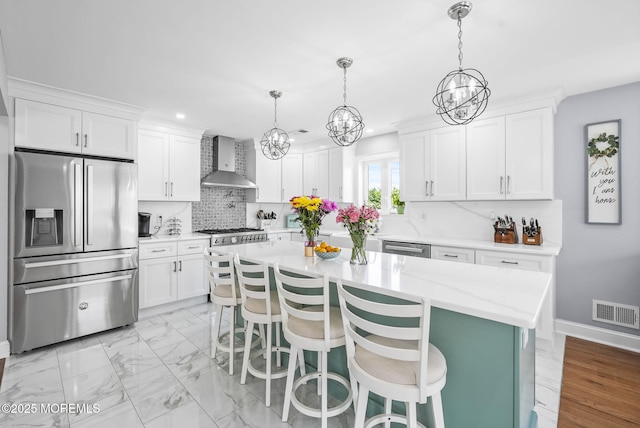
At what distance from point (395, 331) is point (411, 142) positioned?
3329 millimetres

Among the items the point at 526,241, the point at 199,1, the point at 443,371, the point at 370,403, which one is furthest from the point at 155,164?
the point at 526,241

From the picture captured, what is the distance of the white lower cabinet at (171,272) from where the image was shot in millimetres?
3723

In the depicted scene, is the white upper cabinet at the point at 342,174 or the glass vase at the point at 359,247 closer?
the glass vase at the point at 359,247

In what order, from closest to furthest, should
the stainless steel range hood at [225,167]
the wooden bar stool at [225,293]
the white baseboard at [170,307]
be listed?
the wooden bar stool at [225,293]
the white baseboard at [170,307]
the stainless steel range hood at [225,167]

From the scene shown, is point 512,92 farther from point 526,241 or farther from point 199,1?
point 199,1

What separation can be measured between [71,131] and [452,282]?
3.75 metres

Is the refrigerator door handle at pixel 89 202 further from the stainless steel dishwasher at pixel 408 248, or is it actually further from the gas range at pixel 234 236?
the stainless steel dishwasher at pixel 408 248

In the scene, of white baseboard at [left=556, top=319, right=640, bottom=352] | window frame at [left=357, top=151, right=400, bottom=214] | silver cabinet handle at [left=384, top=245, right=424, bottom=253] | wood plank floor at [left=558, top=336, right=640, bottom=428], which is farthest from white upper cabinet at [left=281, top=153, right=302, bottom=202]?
wood plank floor at [left=558, top=336, right=640, bottom=428]

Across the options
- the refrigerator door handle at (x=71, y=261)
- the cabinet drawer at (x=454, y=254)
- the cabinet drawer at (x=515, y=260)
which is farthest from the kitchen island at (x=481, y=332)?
the refrigerator door handle at (x=71, y=261)

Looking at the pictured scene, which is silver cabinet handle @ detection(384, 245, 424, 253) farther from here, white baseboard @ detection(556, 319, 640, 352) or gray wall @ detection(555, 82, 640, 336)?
white baseboard @ detection(556, 319, 640, 352)

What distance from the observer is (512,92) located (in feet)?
10.2

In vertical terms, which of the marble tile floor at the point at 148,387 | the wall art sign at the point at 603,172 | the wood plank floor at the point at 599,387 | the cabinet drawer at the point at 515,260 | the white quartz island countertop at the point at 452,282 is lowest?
the wood plank floor at the point at 599,387

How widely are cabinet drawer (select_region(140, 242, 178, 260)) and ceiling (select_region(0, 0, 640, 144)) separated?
168 centimetres

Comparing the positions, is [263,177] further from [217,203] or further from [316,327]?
[316,327]
